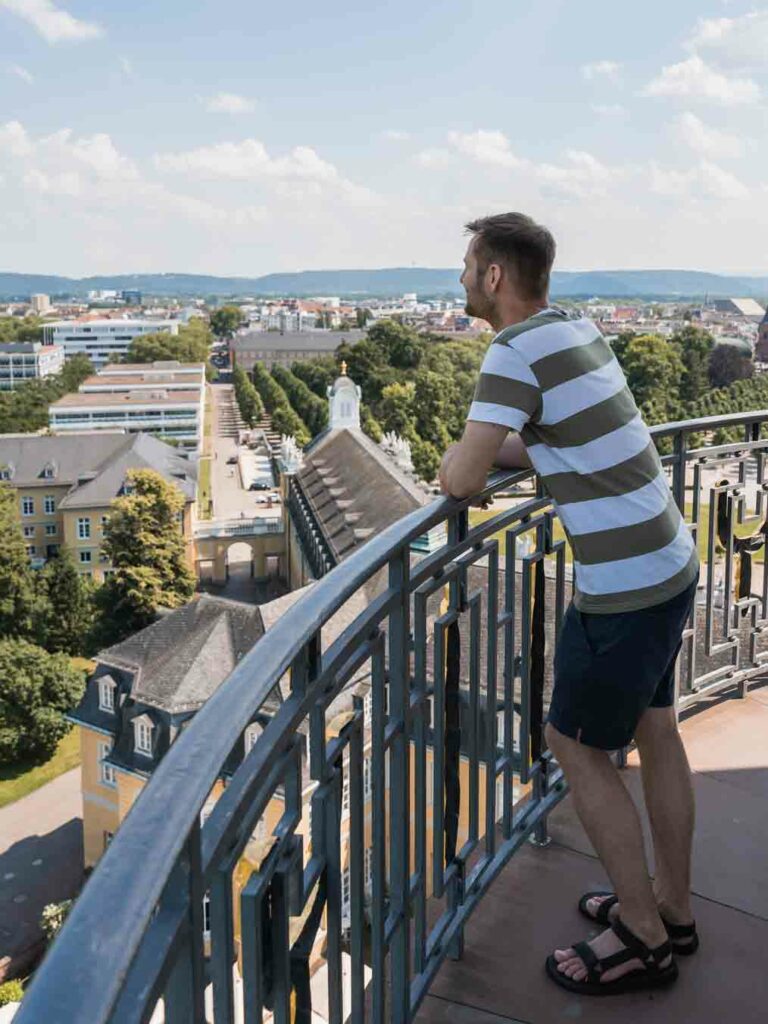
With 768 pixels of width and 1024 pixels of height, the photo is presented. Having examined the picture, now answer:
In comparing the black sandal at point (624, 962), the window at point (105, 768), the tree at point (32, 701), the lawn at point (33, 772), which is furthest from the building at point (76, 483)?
the black sandal at point (624, 962)

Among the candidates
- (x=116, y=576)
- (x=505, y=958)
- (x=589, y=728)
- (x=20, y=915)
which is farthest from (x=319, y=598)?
(x=116, y=576)

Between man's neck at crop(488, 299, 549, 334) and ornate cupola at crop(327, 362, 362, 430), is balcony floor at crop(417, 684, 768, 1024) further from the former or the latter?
ornate cupola at crop(327, 362, 362, 430)

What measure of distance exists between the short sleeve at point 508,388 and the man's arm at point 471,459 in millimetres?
31

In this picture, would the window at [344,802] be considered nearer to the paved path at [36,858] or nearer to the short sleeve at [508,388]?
the short sleeve at [508,388]

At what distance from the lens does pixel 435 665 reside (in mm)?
2711

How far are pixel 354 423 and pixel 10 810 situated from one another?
98.8 ft

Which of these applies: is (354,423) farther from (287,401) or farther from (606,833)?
(606,833)

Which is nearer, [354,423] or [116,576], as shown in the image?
[116,576]

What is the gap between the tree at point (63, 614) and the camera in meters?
34.9

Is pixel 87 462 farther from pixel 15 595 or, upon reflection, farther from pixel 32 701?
pixel 32 701

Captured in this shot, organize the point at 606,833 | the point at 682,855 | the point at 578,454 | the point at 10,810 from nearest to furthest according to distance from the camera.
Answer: the point at 578,454
the point at 606,833
the point at 682,855
the point at 10,810

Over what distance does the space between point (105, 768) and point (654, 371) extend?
58591 mm

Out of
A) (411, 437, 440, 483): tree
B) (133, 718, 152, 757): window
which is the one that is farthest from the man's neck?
(411, 437, 440, 483): tree

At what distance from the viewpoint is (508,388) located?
238 centimetres
